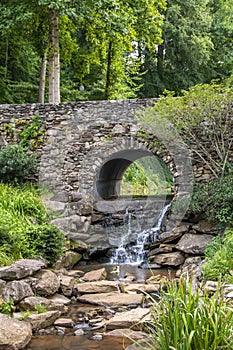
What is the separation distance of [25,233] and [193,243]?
3.56 meters

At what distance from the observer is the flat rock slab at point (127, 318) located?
5270mm

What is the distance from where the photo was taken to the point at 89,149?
36.6 ft

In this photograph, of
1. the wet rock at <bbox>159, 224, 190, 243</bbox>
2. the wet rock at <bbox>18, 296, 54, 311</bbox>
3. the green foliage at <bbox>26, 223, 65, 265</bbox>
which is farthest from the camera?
the wet rock at <bbox>159, 224, 190, 243</bbox>

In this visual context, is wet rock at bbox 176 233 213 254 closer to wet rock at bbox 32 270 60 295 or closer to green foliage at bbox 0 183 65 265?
green foliage at bbox 0 183 65 265

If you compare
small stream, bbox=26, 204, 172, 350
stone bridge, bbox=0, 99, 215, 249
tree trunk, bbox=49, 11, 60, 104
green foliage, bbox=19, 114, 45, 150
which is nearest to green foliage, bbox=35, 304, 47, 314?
small stream, bbox=26, 204, 172, 350

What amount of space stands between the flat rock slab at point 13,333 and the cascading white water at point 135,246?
15.5ft

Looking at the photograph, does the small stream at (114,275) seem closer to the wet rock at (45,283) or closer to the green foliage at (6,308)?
the wet rock at (45,283)

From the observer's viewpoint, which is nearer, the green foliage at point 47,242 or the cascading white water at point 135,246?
the green foliage at point 47,242

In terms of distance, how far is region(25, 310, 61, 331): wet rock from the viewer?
5322 millimetres

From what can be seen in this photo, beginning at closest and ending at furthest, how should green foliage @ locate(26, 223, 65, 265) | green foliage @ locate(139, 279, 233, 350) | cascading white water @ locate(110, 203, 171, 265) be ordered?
green foliage @ locate(139, 279, 233, 350), green foliage @ locate(26, 223, 65, 265), cascading white water @ locate(110, 203, 171, 265)

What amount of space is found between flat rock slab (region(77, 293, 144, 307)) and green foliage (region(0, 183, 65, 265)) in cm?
132

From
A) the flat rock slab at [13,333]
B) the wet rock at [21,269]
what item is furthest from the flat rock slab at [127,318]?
the wet rock at [21,269]

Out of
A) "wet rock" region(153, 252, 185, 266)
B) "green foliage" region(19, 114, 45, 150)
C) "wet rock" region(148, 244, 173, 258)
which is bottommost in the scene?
"wet rock" region(153, 252, 185, 266)

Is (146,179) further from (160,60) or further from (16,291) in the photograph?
(16,291)
